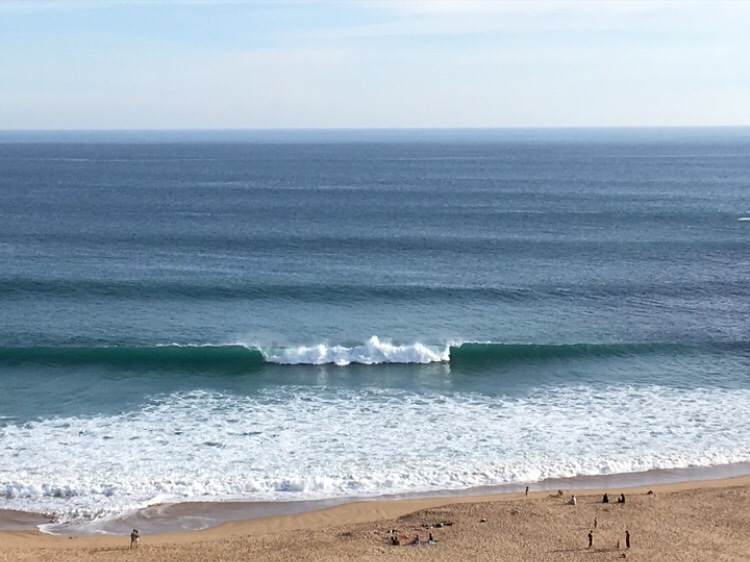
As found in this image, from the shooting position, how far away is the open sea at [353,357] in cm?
3328

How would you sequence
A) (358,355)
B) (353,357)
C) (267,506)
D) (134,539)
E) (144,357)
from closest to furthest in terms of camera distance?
(134,539)
(267,506)
(144,357)
(353,357)
(358,355)

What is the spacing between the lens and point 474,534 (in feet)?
89.8

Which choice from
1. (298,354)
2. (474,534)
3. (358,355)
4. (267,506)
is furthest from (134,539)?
(358,355)

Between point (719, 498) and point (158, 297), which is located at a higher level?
point (158, 297)

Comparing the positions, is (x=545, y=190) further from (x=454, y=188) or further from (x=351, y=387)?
(x=351, y=387)

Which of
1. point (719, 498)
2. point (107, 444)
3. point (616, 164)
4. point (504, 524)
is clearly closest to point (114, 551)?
point (107, 444)

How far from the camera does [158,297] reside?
5606 cm

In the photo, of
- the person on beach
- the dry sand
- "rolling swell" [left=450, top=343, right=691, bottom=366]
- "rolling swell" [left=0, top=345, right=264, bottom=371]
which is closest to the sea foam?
the dry sand

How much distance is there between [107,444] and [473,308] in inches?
1067

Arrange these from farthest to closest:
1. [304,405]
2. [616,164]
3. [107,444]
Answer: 1. [616,164]
2. [304,405]
3. [107,444]

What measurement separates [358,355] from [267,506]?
54.6ft

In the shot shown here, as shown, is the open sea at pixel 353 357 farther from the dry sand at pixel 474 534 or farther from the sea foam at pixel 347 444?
the dry sand at pixel 474 534

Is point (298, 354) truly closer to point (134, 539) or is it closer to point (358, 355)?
point (358, 355)

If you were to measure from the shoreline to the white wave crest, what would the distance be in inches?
577
